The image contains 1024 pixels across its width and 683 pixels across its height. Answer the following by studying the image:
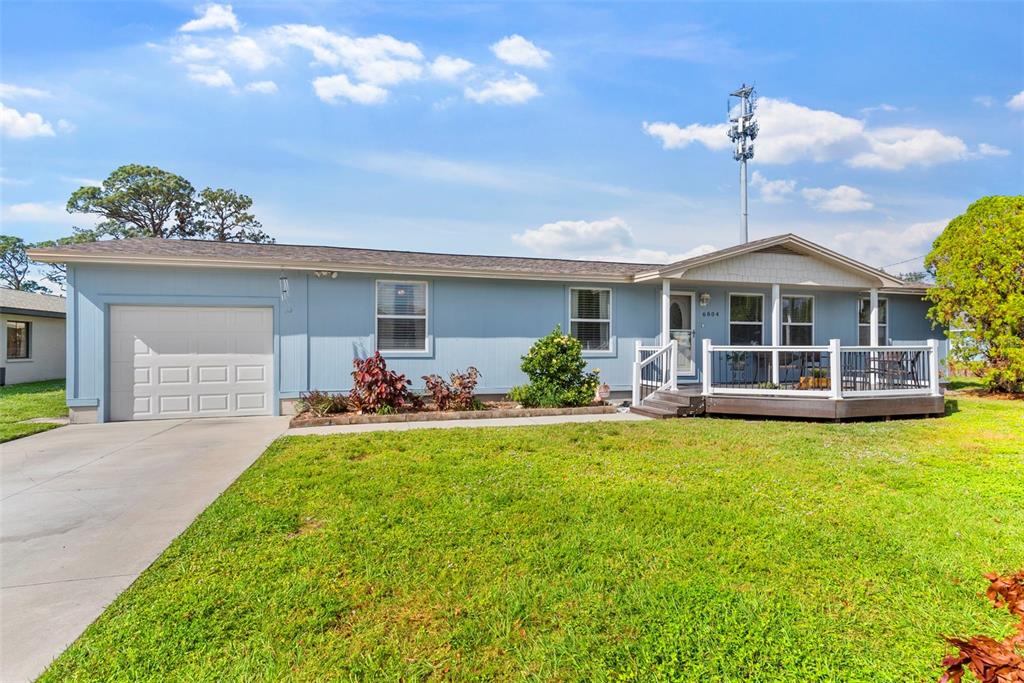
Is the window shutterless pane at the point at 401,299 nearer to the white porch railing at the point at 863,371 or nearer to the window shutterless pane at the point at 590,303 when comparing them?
the window shutterless pane at the point at 590,303

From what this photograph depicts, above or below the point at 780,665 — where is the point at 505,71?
above

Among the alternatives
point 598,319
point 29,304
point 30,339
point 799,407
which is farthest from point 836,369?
point 29,304

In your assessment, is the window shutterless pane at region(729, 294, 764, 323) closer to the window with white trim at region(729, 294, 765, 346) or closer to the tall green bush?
the window with white trim at region(729, 294, 765, 346)

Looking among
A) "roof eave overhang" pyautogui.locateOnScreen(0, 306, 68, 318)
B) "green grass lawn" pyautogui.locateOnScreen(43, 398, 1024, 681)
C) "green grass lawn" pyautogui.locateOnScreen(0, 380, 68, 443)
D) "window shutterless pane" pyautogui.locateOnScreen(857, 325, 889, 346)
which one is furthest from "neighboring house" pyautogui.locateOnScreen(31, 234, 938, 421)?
"roof eave overhang" pyautogui.locateOnScreen(0, 306, 68, 318)

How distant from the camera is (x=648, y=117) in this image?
13367 millimetres

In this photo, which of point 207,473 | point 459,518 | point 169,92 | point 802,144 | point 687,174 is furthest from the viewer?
point 802,144

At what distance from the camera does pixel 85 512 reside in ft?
13.9

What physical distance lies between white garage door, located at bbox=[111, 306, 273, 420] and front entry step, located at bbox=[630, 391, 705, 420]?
7416 millimetres

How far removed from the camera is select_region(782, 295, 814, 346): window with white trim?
12.4m

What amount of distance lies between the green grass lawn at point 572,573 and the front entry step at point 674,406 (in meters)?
3.25

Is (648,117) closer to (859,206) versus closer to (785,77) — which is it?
(785,77)

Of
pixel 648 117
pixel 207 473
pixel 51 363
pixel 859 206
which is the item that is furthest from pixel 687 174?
pixel 51 363

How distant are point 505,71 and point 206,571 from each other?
10.9 m

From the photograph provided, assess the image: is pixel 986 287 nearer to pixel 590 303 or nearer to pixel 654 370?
pixel 654 370
